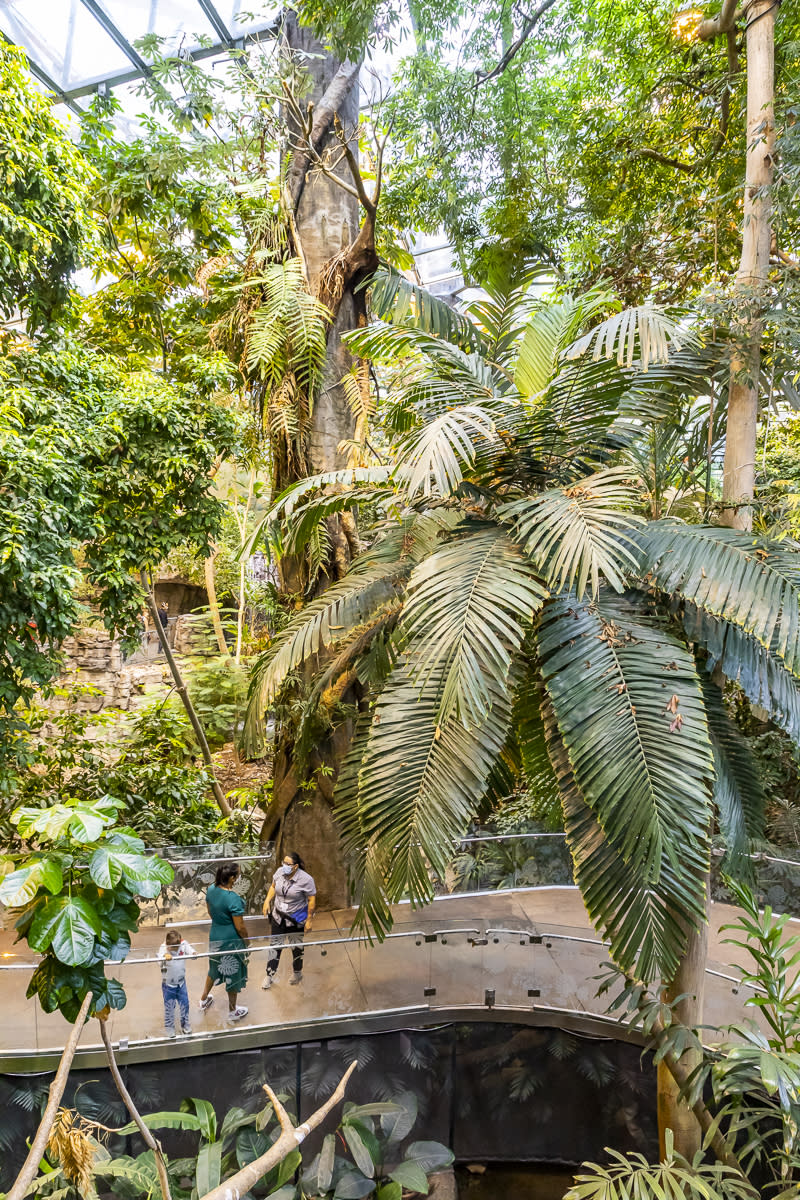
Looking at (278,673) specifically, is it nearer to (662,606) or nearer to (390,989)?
(662,606)

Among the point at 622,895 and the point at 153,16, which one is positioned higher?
the point at 153,16

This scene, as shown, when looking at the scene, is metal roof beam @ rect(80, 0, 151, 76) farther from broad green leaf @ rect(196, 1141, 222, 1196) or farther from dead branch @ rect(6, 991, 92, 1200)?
broad green leaf @ rect(196, 1141, 222, 1196)

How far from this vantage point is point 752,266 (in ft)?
10.6

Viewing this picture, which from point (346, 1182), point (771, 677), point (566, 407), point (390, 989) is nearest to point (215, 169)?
point (566, 407)

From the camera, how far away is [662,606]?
10.1 ft

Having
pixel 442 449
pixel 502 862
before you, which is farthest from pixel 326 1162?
pixel 442 449

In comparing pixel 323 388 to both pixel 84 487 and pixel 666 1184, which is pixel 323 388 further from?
pixel 666 1184

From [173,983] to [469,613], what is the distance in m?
3.24

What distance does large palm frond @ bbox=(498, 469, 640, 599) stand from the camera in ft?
7.83

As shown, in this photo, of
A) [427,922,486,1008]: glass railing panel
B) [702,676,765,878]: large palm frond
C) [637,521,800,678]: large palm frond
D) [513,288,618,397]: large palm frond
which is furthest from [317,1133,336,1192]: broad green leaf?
[513,288,618,397]: large palm frond

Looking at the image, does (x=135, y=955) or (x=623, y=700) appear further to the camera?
(x=135, y=955)

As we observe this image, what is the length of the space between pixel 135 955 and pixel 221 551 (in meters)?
9.92

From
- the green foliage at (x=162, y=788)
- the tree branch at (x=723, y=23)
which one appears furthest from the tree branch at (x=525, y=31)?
the green foliage at (x=162, y=788)

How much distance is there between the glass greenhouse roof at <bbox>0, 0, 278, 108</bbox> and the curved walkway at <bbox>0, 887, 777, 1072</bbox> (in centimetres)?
798
